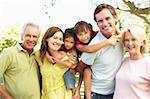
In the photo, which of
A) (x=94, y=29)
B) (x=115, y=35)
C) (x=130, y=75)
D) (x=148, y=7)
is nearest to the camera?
(x=130, y=75)

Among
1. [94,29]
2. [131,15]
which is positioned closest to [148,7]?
[131,15]

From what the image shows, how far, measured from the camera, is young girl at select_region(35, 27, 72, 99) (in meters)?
1.93

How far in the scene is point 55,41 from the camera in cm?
192

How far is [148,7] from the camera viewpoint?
3.39 metres

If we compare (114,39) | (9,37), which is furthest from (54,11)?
(114,39)

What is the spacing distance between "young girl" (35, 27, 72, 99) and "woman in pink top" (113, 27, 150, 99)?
37 cm

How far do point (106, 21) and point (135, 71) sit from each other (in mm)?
349

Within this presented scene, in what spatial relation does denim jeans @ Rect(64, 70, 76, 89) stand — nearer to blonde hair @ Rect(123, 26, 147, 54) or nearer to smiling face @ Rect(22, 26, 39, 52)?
smiling face @ Rect(22, 26, 39, 52)

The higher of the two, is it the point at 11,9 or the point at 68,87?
the point at 11,9

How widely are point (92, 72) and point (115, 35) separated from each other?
0.28m

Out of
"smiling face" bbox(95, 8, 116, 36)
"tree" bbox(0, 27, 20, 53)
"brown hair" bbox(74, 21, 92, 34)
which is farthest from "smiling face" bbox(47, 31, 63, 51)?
"tree" bbox(0, 27, 20, 53)

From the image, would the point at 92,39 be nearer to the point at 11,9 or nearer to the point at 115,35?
the point at 115,35

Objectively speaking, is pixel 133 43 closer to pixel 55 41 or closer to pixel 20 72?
pixel 55 41

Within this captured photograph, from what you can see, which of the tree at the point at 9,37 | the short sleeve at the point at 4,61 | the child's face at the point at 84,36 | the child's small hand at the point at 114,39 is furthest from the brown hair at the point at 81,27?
the tree at the point at 9,37
